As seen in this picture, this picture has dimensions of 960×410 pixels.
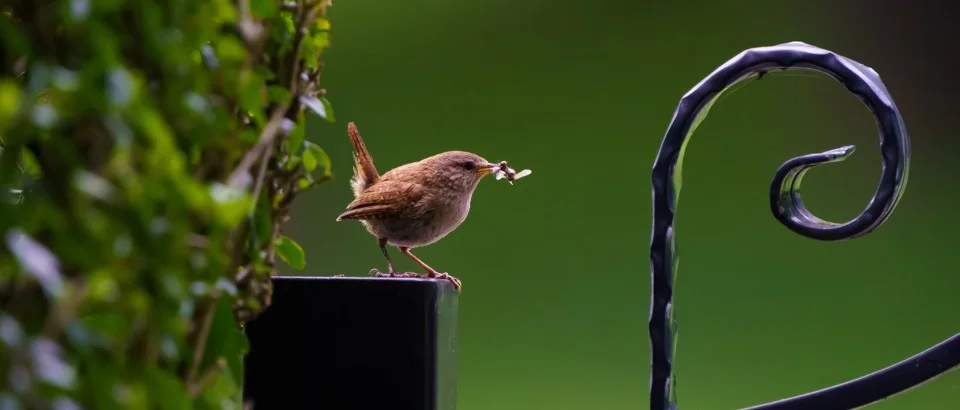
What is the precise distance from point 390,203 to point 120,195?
52.7 inches

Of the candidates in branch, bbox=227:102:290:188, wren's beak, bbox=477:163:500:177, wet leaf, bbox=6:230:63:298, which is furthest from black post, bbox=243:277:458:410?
wren's beak, bbox=477:163:500:177

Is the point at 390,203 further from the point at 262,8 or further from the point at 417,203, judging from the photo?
the point at 262,8

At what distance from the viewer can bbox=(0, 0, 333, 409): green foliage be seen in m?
0.38

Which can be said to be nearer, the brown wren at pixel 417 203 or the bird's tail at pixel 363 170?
the brown wren at pixel 417 203

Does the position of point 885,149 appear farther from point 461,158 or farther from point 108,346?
point 461,158

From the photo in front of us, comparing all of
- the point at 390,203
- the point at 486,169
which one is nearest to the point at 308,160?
the point at 390,203

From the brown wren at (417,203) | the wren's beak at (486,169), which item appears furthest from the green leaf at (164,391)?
the wren's beak at (486,169)

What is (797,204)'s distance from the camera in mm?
732

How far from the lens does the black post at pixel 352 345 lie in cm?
71

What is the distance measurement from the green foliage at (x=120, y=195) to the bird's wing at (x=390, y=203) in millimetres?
1209

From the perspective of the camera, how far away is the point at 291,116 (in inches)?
22.4

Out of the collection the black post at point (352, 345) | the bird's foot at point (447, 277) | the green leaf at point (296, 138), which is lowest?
the bird's foot at point (447, 277)

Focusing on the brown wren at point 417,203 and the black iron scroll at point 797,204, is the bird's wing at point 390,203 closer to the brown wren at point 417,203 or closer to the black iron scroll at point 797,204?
the brown wren at point 417,203

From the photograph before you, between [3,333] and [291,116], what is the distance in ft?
0.77
